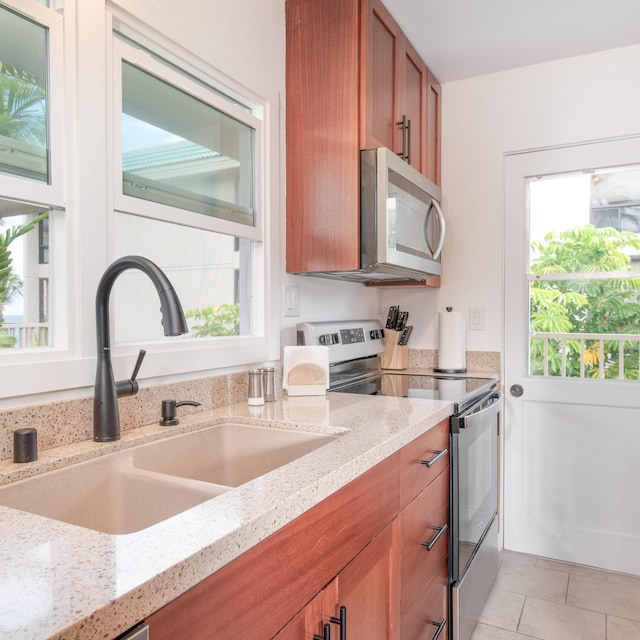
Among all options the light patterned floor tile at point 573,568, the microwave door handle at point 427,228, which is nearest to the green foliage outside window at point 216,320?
the microwave door handle at point 427,228

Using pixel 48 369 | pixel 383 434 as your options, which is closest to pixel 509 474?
pixel 383 434

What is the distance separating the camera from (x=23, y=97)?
1104mm

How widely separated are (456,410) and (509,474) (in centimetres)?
113

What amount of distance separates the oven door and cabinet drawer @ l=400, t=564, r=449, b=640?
0.08m

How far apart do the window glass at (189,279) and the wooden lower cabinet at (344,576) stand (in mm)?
763

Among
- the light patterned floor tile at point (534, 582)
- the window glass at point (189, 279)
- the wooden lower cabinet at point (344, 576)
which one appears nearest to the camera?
the wooden lower cabinet at point (344, 576)

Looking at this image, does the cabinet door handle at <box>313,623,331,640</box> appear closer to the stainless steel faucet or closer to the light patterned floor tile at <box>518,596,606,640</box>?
the stainless steel faucet

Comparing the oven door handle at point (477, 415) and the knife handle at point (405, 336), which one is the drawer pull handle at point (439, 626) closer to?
the oven door handle at point (477, 415)

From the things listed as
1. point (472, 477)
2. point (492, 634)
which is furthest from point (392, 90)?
point (492, 634)

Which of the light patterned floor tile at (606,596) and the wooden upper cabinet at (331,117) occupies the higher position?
the wooden upper cabinet at (331,117)

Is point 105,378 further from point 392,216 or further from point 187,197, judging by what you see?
point 392,216

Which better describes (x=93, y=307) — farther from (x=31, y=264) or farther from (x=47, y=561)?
(x=47, y=561)

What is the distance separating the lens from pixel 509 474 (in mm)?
2576

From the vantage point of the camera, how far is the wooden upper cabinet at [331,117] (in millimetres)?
1839
